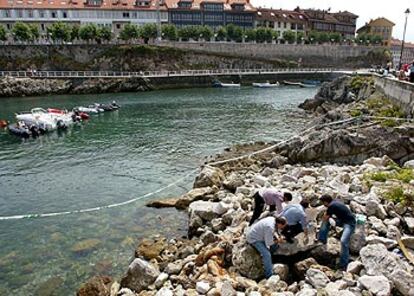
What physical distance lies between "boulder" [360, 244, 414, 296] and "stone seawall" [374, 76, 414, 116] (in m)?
17.3

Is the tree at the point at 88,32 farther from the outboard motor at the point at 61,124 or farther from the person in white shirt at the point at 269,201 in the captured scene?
the person in white shirt at the point at 269,201

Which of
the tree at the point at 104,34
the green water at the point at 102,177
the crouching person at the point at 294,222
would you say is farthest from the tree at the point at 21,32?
the crouching person at the point at 294,222

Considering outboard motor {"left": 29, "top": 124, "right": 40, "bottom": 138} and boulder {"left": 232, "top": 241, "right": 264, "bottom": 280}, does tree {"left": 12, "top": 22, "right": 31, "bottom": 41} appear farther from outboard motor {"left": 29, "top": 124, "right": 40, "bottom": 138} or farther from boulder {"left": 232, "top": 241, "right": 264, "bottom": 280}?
boulder {"left": 232, "top": 241, "right": 264, "bottom": 280}

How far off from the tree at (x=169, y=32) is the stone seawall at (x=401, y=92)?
7142 centimetres

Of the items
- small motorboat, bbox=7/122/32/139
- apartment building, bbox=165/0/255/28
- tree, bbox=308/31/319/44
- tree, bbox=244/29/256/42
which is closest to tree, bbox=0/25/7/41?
apartment building, bbox=165/0/255/28

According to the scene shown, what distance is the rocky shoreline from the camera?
31.3ft

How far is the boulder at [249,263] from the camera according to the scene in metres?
10.6

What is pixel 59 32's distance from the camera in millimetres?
83688

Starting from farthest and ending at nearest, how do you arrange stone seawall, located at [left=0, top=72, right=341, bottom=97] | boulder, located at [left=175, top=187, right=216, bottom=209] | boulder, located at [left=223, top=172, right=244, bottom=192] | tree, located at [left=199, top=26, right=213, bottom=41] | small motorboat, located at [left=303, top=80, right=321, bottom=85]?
tree, located at [left=199, top=26, right=213, bottom=41]
small motorboat, located at [left=303, top=80, right=321, bottom=85]
stone seawall, located at [left=0, top=72, right=341, bottom=97]
boulder, located at [left=223, top=172, right=244, bottom=192]
boulder, located at [left=175, top=187, right=216, bottom=209]

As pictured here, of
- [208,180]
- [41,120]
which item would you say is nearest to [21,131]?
[41,120]

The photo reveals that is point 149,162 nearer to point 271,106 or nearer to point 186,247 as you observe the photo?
point 186,247

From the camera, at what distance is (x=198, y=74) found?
273 feet

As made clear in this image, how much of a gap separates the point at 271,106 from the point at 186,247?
147 feet

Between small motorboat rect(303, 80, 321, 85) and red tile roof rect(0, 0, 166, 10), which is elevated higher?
red tile roof rect(0, 0, 166, 10)
